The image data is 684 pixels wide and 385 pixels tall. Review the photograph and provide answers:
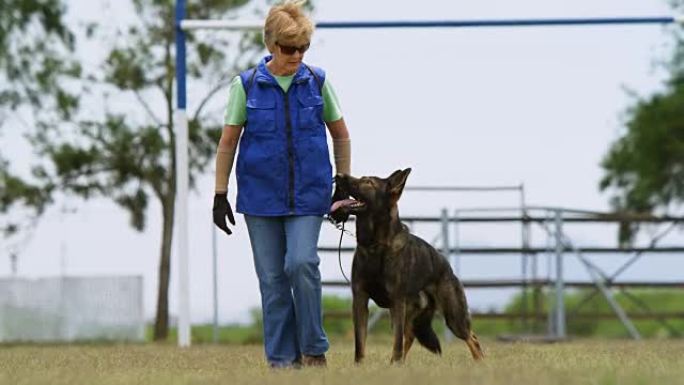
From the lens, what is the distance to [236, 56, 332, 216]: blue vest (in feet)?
26.7

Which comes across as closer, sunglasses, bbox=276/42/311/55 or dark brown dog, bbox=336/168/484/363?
sunglasses, bbox=276/42/311/55

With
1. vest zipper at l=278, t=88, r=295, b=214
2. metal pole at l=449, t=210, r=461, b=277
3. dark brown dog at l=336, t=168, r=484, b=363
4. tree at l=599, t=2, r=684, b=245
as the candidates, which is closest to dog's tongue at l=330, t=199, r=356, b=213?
dark brown dog at l=336, t=168, r=484, b=363

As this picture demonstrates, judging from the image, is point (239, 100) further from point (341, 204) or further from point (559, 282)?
point (559, 282)

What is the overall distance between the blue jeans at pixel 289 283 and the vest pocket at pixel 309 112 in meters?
0.48

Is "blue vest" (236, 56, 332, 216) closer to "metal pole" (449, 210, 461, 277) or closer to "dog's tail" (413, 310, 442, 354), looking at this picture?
"dog's tail" (413, 310, 442, 354)

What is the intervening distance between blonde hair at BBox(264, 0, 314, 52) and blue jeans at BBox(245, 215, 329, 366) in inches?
37.3

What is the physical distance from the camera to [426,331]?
30.7 ft

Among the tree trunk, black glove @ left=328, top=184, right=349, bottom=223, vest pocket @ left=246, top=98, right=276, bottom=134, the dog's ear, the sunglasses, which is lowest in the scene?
the tree trunk

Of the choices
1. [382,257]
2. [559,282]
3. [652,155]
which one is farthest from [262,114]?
[652,155]

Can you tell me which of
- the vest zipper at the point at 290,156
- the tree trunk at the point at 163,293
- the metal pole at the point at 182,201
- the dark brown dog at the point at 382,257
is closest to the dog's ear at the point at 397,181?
the dark brown dog at the point at 382,257

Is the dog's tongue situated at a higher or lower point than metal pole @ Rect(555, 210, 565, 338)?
higher

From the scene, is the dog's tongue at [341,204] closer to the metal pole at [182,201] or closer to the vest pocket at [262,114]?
the vest pocket at [262,114]

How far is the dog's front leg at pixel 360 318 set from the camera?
8562 mm

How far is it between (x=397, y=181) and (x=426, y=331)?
3.97ft
